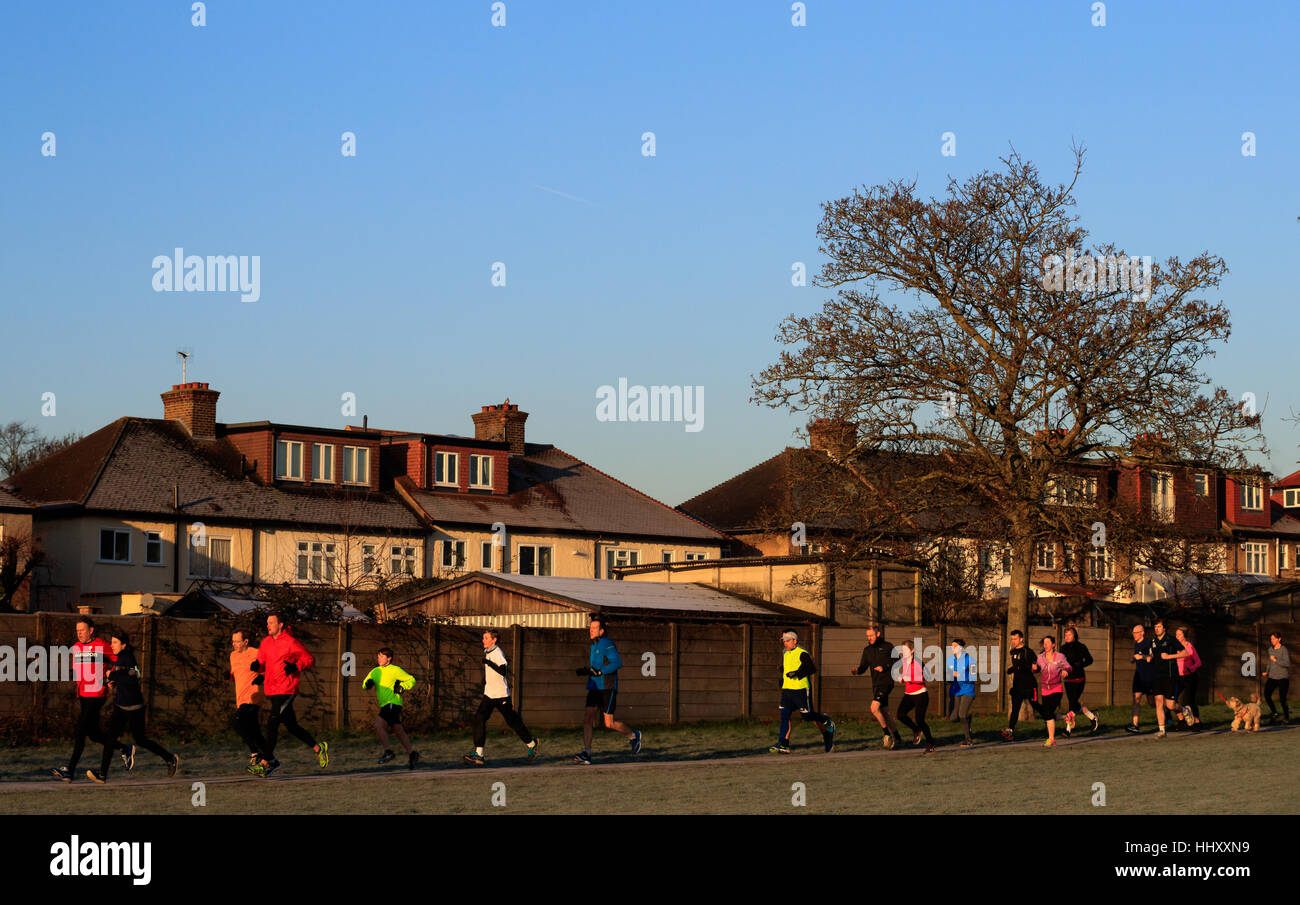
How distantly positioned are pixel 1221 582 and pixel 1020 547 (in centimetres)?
639

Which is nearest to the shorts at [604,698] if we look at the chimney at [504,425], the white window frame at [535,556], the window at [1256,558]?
the white window frame at [535,556]

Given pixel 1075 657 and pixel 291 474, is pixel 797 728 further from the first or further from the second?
→ pixel 291 474

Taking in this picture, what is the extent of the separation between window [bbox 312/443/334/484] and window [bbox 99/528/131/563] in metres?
7.52

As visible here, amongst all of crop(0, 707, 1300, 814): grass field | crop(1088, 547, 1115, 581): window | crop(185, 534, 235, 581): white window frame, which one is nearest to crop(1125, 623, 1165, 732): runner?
crop(0, 707, 1300, 814): grass field

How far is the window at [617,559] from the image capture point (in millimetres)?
59719

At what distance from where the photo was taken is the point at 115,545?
50312 mm

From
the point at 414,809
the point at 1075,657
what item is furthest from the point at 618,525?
the point at 414,809

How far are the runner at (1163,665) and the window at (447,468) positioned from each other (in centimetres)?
3656

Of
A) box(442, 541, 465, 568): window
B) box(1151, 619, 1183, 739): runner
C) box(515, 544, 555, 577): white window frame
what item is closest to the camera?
box(1151, 619, 1183, 739): runner

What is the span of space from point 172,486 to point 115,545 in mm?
3088

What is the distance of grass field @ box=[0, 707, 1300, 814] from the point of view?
50.6ft

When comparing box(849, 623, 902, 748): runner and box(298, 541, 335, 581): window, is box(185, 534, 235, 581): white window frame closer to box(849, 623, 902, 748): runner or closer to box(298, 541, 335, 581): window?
box(298, 541, 335, 581): window

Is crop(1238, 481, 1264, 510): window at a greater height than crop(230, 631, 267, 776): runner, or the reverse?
crop(1238, 481, 1264, 510): window

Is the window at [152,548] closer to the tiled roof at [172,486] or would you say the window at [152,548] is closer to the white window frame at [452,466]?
the tiled roof at [172,486]
